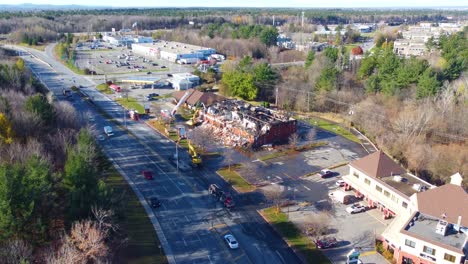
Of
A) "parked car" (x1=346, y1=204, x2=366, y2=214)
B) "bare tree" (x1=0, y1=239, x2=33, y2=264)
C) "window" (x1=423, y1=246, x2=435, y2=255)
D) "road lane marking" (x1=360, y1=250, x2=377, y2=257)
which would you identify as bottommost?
"road lane marking" (x1=360, y1=250, x2=377, y2=257)

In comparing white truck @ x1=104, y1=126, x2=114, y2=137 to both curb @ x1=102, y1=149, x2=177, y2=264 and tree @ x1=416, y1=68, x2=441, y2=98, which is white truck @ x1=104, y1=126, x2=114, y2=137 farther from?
tree @ x1=416, y1=68, x2=441, y2=98

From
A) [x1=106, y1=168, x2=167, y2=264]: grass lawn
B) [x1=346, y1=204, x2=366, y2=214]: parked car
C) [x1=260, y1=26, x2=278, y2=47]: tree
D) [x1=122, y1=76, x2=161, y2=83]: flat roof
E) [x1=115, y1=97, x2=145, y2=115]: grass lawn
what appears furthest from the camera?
[x1=260, y1=26, x2=278, y2=47]: tree

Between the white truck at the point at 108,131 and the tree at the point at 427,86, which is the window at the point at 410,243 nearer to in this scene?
the tree at the point at 427,86

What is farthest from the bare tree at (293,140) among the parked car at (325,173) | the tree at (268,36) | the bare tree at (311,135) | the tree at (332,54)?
the tree at (268,36)

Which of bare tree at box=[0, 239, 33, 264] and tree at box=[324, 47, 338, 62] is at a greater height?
tree at box=[324, 47, 338, 62]

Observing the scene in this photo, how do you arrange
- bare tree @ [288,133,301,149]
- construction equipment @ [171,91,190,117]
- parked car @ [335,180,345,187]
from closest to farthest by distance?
parked car @ [335,180,345,187] < bare tree @ [288,133,301,149] < construction equipment @ [171,91,190,117]

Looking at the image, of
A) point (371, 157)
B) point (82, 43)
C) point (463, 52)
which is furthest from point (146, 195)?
point (82, 43)

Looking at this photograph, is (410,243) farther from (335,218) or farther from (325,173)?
(325,173)

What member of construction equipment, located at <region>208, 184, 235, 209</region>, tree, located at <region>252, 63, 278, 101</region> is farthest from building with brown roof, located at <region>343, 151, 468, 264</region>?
tree, located at <region>252, 63, 278, 101</region>
